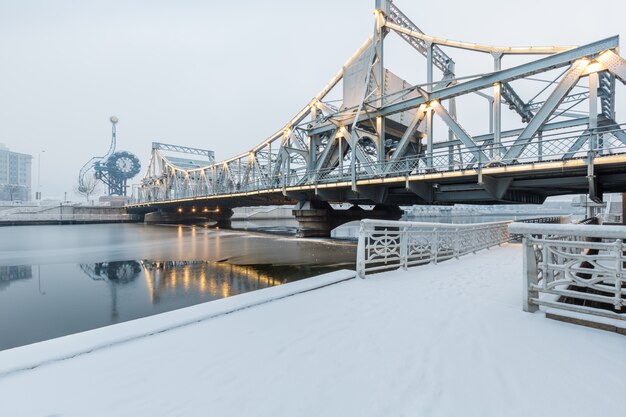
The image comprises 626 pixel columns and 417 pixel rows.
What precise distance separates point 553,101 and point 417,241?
31.4 ft

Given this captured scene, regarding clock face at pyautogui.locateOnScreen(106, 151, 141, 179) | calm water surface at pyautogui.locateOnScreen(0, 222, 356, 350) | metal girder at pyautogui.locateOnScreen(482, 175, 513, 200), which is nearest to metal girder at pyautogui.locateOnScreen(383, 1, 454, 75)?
metal girder at pyautogui.locateOnScreen(482, 175, 513, 200)

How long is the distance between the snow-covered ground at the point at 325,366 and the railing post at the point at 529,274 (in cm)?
19

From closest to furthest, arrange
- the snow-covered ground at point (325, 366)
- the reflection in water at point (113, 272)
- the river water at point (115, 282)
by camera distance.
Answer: the snow-covered ground at point (325, 366), the river water at point (115, 282), the reflection in water at point (113, 272)

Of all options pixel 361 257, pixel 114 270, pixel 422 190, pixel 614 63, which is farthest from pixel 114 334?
pixel 614 63

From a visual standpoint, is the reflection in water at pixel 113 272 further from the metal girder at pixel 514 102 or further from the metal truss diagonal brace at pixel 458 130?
the metal girder at pixel 514 102

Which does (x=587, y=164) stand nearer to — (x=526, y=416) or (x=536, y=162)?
(x=536, y=162)

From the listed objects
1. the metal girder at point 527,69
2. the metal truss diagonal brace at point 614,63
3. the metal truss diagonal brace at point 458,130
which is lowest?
the metal truss diagonal brace at point 458,130

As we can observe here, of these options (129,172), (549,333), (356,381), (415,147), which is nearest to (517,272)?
(549,333)

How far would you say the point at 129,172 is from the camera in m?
92.1

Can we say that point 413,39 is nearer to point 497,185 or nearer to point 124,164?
point 497,185

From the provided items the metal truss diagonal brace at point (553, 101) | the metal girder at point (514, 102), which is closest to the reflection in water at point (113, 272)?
the metal truss diagonal brace at point (553, 101)

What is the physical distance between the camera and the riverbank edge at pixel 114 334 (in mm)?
2789

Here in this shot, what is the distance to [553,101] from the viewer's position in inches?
447

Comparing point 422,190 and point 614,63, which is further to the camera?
point 422,190
